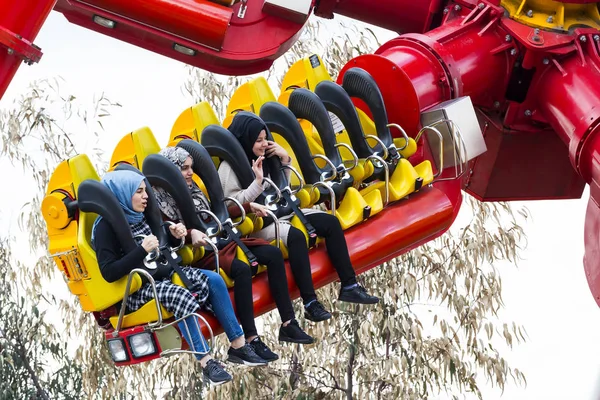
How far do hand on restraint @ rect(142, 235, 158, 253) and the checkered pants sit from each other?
22 centimetres

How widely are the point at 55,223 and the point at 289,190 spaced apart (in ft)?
4.69

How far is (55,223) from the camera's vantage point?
7426 millimetres

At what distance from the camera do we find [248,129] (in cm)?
819

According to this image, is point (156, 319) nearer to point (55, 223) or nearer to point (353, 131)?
point (55, 223)

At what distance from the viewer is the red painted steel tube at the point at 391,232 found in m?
8.28

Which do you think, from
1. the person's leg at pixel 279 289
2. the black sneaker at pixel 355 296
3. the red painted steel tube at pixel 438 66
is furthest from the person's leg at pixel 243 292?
the red painted steel tube at pixel 438 66

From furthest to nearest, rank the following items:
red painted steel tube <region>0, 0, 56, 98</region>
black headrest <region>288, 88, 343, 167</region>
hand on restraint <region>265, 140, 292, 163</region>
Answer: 1. black headrest <region>288, 88, 343, 167</region>
2. hand on restraint <region>265, 140, 292, 163</region>
3. red painted steel tube <region>0, 0, 56, 98</region>

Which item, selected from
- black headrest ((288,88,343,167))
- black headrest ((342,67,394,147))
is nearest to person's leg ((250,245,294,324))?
black headrest ((288,88,343,167))

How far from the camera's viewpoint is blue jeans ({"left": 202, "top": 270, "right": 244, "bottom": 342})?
24.6 feet

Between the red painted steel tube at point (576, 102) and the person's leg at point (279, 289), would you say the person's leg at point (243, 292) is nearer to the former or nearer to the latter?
the person's leg at point (279, 289)

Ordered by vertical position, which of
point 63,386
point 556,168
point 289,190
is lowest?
point 63,386

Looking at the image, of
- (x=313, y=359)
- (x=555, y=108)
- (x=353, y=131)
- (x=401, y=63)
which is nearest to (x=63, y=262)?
(x=353, y=131)

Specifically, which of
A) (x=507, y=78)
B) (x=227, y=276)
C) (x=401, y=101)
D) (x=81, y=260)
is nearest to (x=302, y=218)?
(x=227, y=276)

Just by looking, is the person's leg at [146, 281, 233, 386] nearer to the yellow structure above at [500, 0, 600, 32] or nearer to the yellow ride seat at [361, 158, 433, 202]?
the yellow ride seat at [361, 158, 433, 202]
